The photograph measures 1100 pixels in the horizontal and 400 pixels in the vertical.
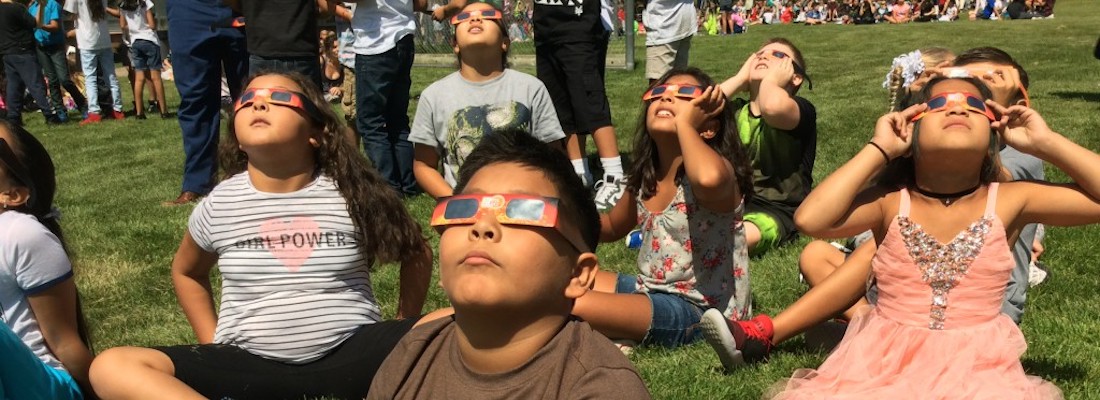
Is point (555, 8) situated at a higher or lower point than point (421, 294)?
higher

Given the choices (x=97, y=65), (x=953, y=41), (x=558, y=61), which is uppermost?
(x=558, y=61)

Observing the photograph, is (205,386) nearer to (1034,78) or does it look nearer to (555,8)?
(555,8)

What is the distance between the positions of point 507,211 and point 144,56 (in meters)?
12.3

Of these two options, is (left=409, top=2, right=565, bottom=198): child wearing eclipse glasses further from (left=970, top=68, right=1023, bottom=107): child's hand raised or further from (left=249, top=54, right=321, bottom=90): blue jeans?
(left=970, top=68, right=1023, bottom=107): child's hand raised

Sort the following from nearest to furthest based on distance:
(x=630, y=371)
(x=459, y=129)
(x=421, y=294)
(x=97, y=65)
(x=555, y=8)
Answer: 1. (x=630, y=371)
2. (x=421, y=294)
3. (x=459, y=129)
4. (x=555, y=8)
5. (x=97, y=65)

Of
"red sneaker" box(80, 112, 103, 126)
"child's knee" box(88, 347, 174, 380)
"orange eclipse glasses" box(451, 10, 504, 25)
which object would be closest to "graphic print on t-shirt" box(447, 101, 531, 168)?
"orange eclipse glasses" box(451, 10, 504, 25)

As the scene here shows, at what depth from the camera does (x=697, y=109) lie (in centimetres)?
349

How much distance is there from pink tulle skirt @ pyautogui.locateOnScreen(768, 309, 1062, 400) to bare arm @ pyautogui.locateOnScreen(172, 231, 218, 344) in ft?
6.91

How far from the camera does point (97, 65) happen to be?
42.6ft

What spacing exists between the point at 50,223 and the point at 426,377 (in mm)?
1739

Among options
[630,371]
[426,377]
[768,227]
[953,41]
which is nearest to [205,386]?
[426,377]

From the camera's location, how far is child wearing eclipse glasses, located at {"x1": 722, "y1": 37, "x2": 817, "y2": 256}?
14.4 ft

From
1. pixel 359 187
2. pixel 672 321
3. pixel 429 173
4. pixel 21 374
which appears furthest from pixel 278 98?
pixel 672 321

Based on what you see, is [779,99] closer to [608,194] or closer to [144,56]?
[608,194]
